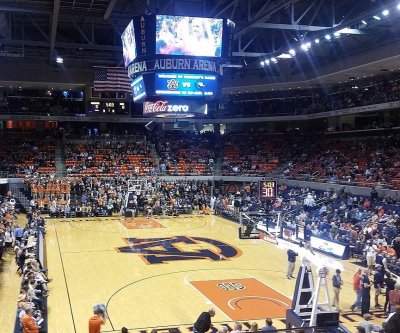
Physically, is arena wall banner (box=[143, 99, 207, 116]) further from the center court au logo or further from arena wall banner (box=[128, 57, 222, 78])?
the center court au logo

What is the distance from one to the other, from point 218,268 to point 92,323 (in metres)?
9.92

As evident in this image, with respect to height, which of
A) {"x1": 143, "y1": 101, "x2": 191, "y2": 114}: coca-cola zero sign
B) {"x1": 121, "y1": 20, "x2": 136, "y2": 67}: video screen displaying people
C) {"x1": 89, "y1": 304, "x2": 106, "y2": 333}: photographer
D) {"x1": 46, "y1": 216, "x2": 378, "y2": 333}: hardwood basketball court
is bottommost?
{"x1": 46, "y1": 216, "x2": 378, "y2": 333}: hardwood basketball court

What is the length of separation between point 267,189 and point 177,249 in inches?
229

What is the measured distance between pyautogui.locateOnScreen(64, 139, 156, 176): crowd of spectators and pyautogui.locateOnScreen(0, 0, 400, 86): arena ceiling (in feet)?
20.9

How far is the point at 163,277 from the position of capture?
16.8 metres

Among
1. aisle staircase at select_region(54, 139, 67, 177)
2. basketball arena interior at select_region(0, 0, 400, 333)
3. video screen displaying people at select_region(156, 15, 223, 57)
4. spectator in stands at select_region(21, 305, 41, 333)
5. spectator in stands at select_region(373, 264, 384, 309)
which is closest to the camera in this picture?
spectator in stands at select_region(21, 305, 41, 333)

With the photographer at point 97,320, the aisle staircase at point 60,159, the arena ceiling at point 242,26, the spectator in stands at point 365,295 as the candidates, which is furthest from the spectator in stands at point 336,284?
the aisle staircase at point 60,159

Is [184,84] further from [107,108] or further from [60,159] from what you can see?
[107,108]

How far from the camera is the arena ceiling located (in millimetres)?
20078

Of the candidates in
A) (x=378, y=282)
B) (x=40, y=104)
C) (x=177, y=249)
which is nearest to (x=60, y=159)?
(x=40, y=104)

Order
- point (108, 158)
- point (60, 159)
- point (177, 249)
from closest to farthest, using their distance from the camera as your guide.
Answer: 1. point (177, 249)
2. point (60, 159)
3. point (108, 158)

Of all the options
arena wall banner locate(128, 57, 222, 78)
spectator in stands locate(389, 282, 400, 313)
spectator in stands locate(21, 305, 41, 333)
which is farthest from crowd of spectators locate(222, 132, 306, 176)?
spectator in stands locate(21, 305, 41, 333)

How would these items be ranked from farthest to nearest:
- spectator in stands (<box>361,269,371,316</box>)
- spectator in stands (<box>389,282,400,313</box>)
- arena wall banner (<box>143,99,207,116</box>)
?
arena wall banner (<box>143,99,207,116</box>) → spectator in stands (<box>361,269,371,316</box>) → spectator in stands (<box>389,282,400,313</box>)

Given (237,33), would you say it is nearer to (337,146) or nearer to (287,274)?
(287,274)
